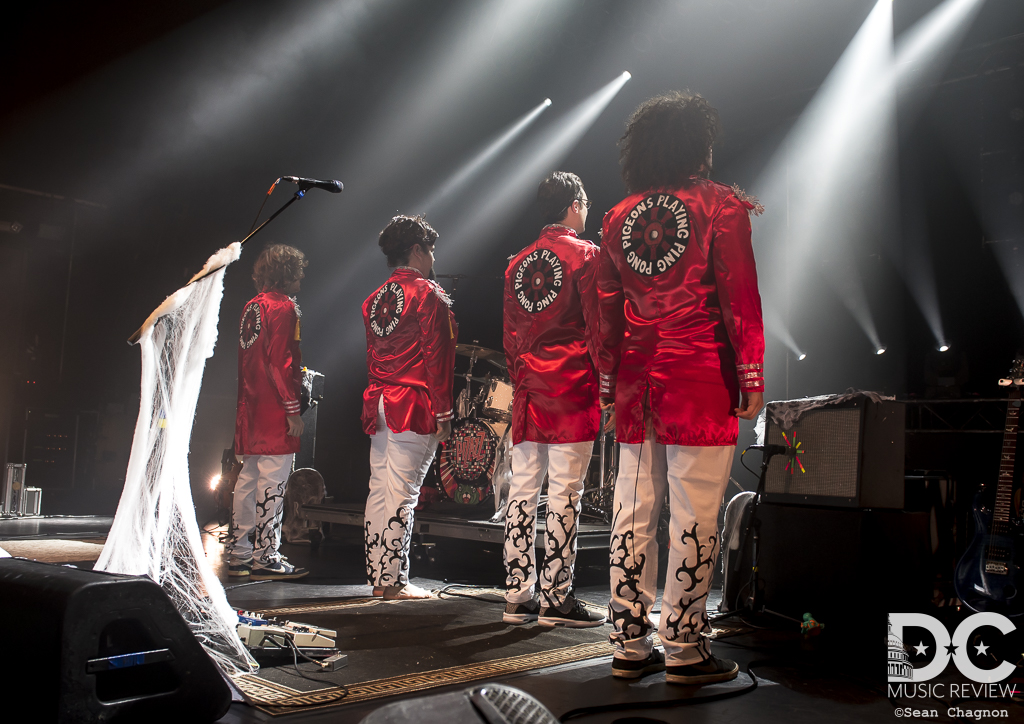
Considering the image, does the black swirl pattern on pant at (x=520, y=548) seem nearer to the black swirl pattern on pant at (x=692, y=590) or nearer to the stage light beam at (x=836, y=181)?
the black swirl pattern on pant at (x=692, y=590)

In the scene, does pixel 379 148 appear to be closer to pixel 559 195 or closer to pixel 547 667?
pixel 559 195

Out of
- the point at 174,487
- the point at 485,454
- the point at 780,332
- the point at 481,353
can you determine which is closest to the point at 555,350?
the point at 174,487

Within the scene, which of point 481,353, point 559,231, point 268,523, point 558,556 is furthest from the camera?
point 481,353

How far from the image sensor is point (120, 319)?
9906 mm

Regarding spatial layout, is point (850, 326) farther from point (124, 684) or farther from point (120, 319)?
point (120, 319)

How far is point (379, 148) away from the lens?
7.59 meters

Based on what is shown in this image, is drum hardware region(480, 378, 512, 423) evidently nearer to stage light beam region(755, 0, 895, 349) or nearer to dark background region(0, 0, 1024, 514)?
dark background region(0, 0, 1024, 514)

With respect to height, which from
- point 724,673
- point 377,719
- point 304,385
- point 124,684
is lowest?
point 724,673

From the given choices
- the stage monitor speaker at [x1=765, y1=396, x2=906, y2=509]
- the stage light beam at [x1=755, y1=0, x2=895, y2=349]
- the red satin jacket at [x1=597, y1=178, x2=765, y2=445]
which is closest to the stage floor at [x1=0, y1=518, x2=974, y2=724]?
the stage monitor speaker at [x1=765, y1=396, x2=906, y2=509]

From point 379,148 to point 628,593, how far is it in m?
6.26

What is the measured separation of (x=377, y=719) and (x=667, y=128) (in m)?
2.09

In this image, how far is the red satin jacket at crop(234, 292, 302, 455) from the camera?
435cm

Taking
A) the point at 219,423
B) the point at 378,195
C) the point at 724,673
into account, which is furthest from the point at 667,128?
the point at 219,423

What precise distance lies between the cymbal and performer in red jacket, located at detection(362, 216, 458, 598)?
230 cm
